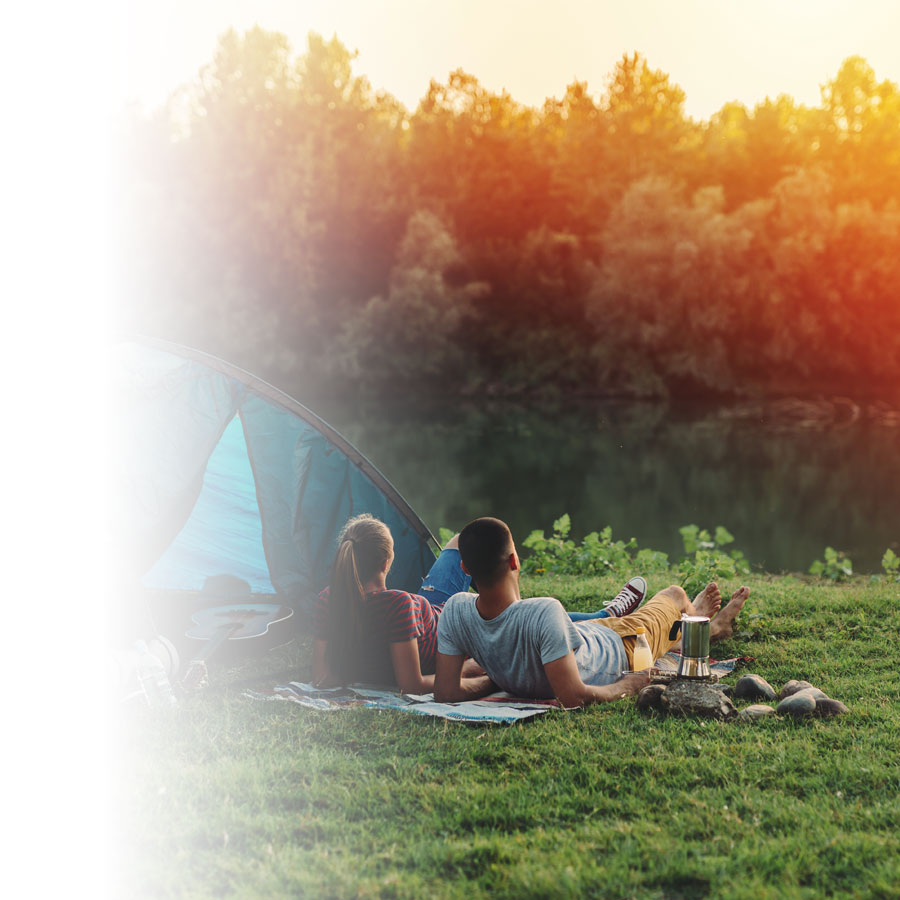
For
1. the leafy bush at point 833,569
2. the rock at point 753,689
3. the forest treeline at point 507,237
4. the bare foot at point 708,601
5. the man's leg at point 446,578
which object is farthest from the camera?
the forest treeline at point 507,237

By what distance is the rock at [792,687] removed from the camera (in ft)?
13.6

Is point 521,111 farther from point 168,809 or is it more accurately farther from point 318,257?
point 168,809

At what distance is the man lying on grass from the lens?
387 cm

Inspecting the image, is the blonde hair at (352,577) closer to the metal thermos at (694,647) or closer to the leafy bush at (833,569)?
the metal thermos at (694,647)

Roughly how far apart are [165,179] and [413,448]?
1758 centimetres

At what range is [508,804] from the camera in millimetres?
3090

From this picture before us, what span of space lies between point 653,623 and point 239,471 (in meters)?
3.00

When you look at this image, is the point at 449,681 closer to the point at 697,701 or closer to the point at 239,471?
the point at 697,701

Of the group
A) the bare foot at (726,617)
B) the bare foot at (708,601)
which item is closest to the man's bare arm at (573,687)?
the bare foot at (708,601)

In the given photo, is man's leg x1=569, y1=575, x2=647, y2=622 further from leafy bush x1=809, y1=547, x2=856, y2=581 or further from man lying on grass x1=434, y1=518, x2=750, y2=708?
leafy bush x1=809, y1=547, x2=856, y2=581

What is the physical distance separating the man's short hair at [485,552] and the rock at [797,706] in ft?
4.08

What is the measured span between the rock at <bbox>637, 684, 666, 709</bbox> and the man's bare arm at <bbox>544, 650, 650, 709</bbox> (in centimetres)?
15

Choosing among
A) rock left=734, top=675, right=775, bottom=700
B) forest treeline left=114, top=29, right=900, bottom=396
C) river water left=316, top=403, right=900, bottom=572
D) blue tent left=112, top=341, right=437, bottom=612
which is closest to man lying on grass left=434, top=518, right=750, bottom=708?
rock left=734, top=675, right=775, bottom=700

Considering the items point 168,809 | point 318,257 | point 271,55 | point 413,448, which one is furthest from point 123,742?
point 271,55
